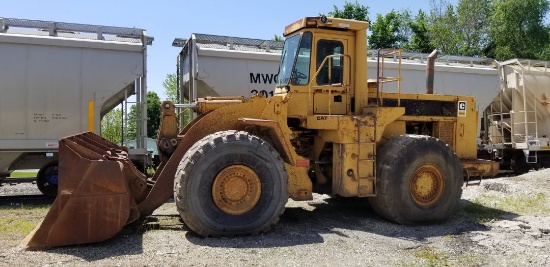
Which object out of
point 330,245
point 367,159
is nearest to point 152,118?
point 367,159

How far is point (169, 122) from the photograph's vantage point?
23.1ft

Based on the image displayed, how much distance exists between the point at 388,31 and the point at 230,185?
88.1 ft

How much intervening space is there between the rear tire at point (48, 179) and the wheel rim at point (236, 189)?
5507mm

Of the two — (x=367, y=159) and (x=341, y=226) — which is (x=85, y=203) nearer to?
(x=341, y=226)

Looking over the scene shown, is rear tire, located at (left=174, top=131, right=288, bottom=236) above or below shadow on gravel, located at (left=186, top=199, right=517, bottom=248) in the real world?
above

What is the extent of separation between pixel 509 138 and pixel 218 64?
9747 millimetres

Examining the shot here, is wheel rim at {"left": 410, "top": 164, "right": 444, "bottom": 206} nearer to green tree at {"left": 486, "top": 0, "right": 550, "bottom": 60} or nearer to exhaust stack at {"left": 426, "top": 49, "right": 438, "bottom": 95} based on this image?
exhaust stack at {"left": 426, "top": 49, "right": 438, "bottom": 95}

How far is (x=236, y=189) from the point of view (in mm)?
6207

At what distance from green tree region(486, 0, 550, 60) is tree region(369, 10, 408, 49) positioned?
5917 mm

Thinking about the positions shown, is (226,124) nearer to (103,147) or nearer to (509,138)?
(103,147)

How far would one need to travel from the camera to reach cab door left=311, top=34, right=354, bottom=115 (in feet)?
23.7

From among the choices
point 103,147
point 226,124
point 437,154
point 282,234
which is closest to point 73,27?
point 103,147

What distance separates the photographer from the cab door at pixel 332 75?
721 cm

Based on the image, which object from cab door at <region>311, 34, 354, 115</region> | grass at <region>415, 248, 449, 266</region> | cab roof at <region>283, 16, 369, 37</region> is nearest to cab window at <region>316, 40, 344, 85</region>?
cab door at <region>311, 34, 354, 115</region>
